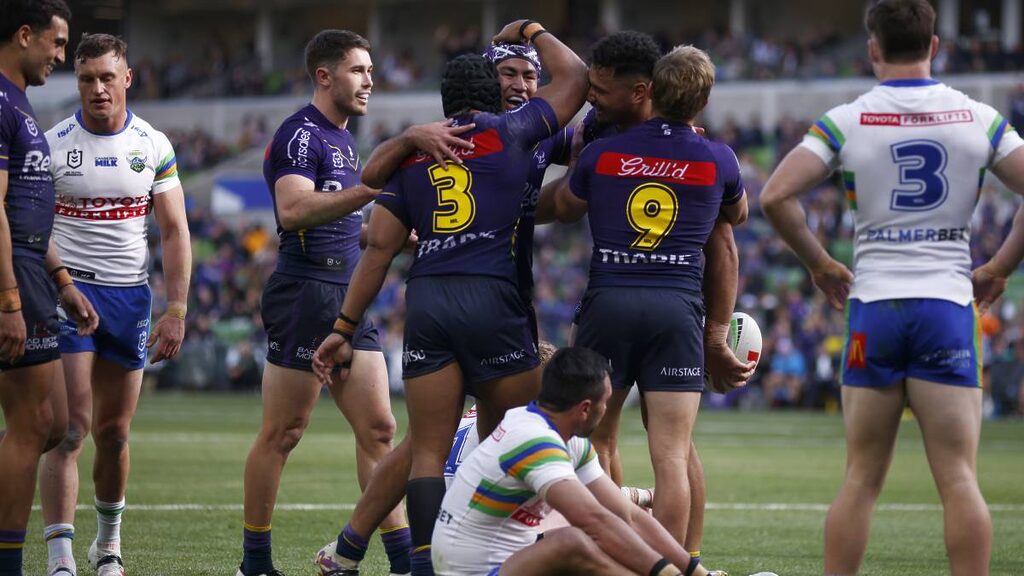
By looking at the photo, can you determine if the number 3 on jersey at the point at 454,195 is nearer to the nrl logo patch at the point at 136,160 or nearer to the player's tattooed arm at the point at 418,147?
the player's tattooed arm at the point at 418,147

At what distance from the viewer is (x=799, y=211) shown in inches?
241

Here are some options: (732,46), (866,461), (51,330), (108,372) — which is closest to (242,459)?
(108,372)

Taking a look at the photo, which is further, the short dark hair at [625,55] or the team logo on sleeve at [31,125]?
the short dark hair at [625,55]

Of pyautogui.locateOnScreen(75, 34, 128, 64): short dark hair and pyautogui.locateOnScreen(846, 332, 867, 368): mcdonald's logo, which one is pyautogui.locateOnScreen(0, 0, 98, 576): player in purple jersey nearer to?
pyautogui.locateOnScreen(75, 34, 128, 64): short dark hair

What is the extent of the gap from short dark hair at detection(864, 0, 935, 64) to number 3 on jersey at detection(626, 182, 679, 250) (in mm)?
1233

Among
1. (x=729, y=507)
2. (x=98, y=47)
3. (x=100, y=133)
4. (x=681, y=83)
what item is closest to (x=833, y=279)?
(x=681, y=83)

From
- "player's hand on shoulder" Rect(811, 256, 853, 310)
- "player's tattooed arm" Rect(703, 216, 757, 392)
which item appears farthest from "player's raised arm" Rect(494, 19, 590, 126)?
"player's hand on shoulder" Rect(811, 256, 853, 310)

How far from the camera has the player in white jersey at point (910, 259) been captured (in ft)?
19.4

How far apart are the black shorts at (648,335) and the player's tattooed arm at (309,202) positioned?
124cm

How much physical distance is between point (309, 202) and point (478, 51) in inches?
1540

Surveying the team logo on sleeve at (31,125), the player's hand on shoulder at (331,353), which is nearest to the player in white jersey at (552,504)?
the player's hand on shoulder at (331,353)

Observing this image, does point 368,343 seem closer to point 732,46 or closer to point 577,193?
point 577,193

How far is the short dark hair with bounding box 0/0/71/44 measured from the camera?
6418 millimetres

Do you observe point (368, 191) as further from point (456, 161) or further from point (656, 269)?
point (656, 269)
